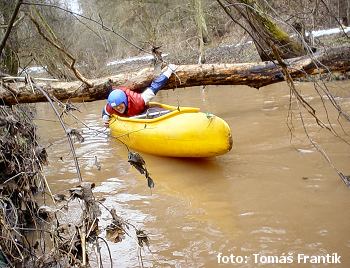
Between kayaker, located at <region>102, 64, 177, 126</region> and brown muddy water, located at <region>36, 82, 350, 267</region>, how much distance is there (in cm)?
85

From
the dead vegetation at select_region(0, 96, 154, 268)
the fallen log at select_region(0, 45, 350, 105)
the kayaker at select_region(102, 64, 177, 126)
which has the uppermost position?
the fallen log at select_region(0, 45, 350, 105)

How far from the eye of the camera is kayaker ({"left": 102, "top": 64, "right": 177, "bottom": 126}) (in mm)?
6162

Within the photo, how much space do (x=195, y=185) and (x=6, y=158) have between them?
91.3 inches

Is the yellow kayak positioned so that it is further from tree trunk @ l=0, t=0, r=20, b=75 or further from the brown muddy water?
tree trunk @ l=0, t=0, r=20, b=75

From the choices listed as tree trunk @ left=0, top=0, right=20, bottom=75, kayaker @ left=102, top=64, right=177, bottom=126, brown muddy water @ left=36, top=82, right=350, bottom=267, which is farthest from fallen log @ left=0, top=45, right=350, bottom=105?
tree trunk @ left=0, top=0, right=20, bottom=75

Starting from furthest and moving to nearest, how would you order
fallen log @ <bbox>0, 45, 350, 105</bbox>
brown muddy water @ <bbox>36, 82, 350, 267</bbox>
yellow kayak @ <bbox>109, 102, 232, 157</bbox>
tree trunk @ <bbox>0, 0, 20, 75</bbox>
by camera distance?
1. tree trunk @ <bbox>0, 0, 20, 75</bbox>
2. fallen log @ <bbox>0, 45, 350, 105</bbox>
3. yellow kayak @ <bbox>109, 102, 232, 157</bbox>
4. brown muddy water @ <bbox>36, 82, 350, 267</bbox>

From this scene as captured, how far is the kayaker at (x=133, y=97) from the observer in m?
6.16

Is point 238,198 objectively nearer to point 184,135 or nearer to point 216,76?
point 184,135

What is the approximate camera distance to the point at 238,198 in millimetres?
4473

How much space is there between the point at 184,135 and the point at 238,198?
1357 mm

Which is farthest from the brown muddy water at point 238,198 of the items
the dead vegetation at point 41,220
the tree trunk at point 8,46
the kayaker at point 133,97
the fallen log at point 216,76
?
the tree trunk at point 8,46

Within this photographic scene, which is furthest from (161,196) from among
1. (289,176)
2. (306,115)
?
(306,115)

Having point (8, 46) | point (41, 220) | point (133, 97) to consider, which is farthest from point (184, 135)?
point (8, 46)

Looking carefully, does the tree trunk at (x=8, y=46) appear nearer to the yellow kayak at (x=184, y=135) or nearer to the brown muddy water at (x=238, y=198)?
the brown muddy water at (x=238, y=198)
